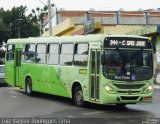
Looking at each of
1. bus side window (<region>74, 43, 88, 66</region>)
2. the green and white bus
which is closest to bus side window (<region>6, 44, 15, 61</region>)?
the green and white bus

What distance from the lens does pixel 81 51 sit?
58.0 ft

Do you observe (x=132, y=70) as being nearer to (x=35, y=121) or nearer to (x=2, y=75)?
(x=35, y=121)

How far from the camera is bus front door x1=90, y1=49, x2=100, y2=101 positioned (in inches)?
643

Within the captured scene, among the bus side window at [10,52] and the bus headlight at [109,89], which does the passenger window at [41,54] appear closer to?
the bus side window at [10,52]

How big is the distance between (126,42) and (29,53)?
24.0ft

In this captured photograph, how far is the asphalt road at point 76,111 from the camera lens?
14.2m

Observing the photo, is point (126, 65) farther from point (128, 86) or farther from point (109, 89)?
point (109, 89)

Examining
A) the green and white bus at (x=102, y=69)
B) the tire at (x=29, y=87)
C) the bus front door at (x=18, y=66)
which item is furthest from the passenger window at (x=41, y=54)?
the bus front door at (x=18, y=66)

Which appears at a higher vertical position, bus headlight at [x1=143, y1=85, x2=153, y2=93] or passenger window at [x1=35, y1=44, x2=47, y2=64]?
passenger window at [x1=35, y1=44, x2=47, y2=64]

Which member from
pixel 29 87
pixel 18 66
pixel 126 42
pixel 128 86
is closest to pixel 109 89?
pixel 128 86

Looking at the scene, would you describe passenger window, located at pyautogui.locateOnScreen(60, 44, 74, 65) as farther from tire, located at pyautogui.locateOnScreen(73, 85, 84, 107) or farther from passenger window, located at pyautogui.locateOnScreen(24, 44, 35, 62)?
passenger window, located at pyautogui.locateOnScreen(24, 44, 35, 62)

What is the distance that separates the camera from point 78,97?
1766 cm

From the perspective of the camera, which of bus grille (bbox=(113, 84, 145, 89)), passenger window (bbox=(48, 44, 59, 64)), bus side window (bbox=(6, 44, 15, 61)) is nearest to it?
bus grille (bbox=(113, 84, 145, 89))

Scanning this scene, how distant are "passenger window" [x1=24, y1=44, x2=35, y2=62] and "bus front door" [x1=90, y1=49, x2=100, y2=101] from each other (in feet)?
19.7
